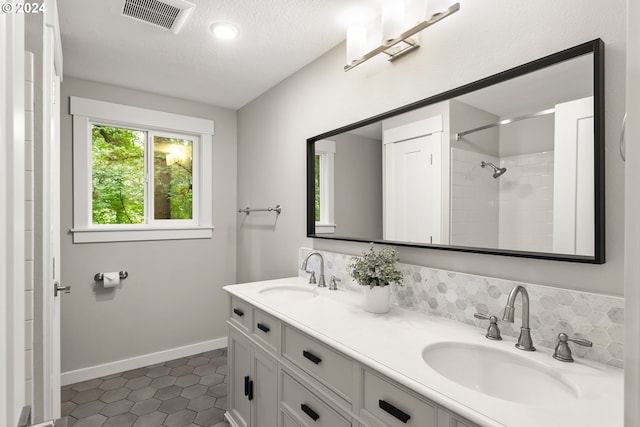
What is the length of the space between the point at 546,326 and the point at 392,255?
0.63 metres

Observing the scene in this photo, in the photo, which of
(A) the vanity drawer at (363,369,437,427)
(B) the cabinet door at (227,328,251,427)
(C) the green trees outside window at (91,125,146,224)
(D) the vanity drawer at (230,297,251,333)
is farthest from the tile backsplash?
(C) the green trees outside window at (91,125,146,224)

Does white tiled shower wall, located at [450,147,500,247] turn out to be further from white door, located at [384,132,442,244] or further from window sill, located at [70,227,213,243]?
window sill, located at [70,227,213,243]

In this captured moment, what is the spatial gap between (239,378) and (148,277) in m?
1.48

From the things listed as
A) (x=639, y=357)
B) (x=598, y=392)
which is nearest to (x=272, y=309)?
(x=598, y=392)

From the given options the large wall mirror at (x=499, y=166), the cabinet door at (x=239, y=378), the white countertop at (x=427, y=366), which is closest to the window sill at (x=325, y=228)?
the large wall mirror at (x=499, y=166)

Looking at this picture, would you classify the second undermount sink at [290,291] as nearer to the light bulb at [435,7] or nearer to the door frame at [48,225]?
the door frame at [48,225]

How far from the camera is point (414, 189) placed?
1.62m

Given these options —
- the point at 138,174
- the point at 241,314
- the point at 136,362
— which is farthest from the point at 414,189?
the point at 136,362

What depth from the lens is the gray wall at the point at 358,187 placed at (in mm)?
1839

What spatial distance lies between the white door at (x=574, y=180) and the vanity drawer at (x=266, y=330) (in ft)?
3.83

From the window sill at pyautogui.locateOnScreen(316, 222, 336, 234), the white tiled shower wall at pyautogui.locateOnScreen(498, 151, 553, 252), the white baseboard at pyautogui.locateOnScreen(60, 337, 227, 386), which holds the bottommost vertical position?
the white baseboard at pyautogui.locateOnScreen(60, 337, 227, 386)

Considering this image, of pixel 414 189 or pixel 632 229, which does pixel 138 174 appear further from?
pixel 632 229

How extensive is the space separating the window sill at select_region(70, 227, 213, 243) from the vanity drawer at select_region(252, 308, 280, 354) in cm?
166

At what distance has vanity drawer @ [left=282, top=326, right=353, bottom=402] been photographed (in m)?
1.16
